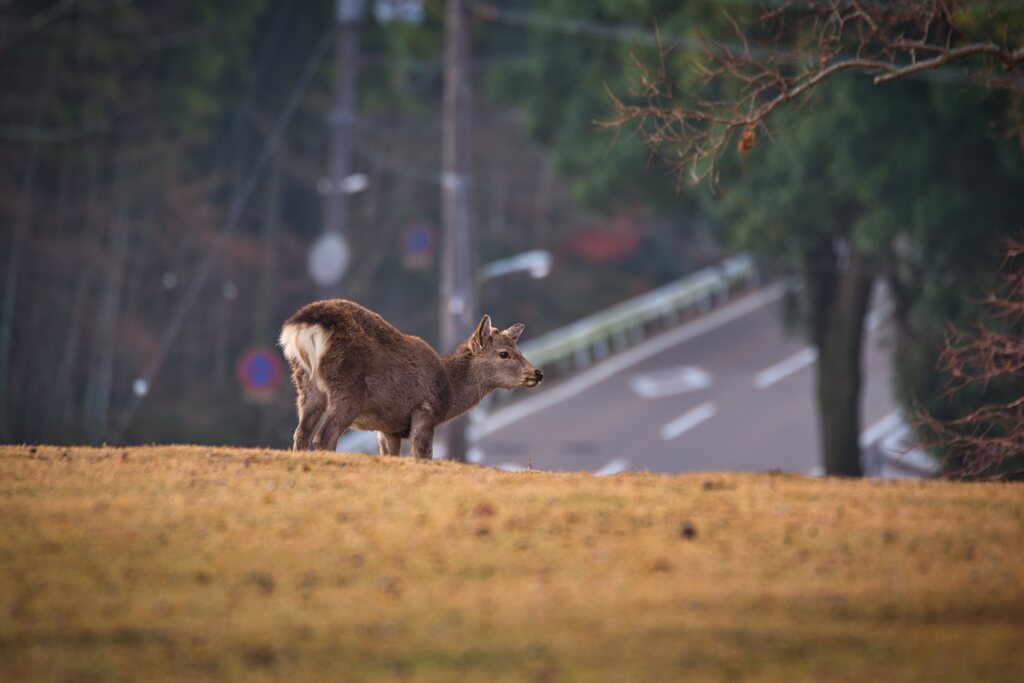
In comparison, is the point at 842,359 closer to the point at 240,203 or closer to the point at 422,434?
the point at 422,434

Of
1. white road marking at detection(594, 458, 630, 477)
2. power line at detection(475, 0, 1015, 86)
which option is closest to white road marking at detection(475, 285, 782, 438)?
white road marking at detection(594, 458, 630, 477)

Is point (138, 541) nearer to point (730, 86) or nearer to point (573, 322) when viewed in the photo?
point (730, 86)

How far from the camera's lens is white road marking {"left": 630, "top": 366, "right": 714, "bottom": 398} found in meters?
46.3

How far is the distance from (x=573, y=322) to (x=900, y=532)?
4753cm

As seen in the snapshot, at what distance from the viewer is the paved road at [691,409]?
38.9m

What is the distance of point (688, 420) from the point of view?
4303cm

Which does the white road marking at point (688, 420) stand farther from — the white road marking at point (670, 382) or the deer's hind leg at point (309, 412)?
the deer's hind leg at point (309, 412)

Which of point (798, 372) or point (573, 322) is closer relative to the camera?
point (798, 372)

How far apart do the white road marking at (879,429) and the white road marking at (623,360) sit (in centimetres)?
703

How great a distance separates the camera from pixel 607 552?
9992 millimetres

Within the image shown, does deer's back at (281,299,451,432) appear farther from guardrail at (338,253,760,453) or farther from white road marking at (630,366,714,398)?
white road marking at (630,366,714,398)

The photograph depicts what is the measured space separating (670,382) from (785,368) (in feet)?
12.4

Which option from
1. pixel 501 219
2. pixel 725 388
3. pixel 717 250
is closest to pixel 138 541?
pixel 725 388

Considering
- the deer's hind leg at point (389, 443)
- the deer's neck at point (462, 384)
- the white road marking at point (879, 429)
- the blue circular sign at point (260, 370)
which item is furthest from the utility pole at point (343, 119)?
the deer's hind leg at point (389, 443)
